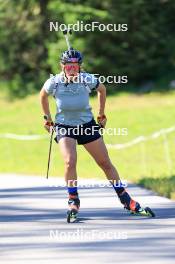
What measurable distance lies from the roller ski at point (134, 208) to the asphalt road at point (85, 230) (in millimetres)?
104

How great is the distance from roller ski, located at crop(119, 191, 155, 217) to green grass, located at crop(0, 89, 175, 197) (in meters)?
4.59

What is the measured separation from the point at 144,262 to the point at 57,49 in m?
49.2

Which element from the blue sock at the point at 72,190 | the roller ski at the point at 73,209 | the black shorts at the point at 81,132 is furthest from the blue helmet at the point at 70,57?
the roller ski at the point at 73,209

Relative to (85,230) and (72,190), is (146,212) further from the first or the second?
(85,230)

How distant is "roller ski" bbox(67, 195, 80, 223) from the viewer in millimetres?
11070

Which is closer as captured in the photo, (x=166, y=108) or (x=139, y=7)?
(x=166, y=108)

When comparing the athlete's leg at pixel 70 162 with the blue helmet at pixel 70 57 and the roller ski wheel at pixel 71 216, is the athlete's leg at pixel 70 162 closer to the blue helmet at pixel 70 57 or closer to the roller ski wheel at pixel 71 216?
the roller ski wheel at pixel 71 216

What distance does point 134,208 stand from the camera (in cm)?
1152

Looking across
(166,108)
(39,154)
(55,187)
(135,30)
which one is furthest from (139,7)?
(55,187)

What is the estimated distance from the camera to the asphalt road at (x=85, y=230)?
8.58 m

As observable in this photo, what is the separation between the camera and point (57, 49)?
5703 centimetres

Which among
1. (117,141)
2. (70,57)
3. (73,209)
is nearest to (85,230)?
(73,209)

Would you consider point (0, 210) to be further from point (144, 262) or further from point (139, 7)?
point (139, 7)

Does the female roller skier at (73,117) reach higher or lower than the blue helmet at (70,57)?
lower
